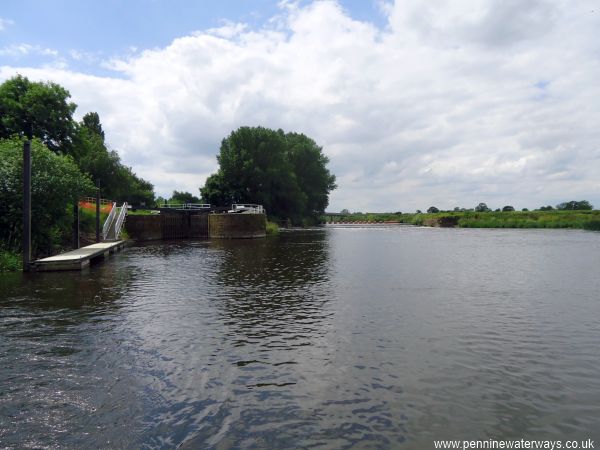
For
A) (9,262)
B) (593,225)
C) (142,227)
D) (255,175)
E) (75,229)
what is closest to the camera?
(9,262)

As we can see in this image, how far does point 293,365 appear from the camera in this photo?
8367 mm

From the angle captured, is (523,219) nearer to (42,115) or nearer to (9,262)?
(42,115)

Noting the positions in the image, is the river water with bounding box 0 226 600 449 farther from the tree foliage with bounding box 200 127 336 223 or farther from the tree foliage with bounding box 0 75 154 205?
the tree foliage with bounding box 200 127 336 223

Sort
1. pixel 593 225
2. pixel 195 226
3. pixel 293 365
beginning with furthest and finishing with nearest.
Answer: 1. pixel 593 225
2. pixel 195 226
3. pixel 293 365

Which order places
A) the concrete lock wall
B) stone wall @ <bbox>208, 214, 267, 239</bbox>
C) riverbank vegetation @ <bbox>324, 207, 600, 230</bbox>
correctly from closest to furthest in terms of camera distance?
the concrete lock wall < stone wall @ <bbox>208, 214, 267, 239</bbox> < riverbank vegetation @ <bbox>324, 207, 600, 230</bbox>

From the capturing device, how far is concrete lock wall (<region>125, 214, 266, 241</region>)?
48.8m

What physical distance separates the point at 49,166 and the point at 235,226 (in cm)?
3074

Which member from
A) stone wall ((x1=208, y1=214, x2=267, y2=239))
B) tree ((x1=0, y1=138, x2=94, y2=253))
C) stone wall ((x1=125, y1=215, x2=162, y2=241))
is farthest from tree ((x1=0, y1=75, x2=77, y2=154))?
tree ((x1=0, y1=138, x2=94, y2=253))

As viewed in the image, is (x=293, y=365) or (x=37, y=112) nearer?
(x=293, y=365)

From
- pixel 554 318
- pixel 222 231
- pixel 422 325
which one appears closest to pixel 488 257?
pixel 554 318

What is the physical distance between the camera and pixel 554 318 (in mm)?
12188

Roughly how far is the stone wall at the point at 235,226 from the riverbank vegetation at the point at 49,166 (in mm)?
14575

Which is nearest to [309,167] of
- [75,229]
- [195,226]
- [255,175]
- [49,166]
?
[255,175]

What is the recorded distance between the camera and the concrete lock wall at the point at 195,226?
48844mm
